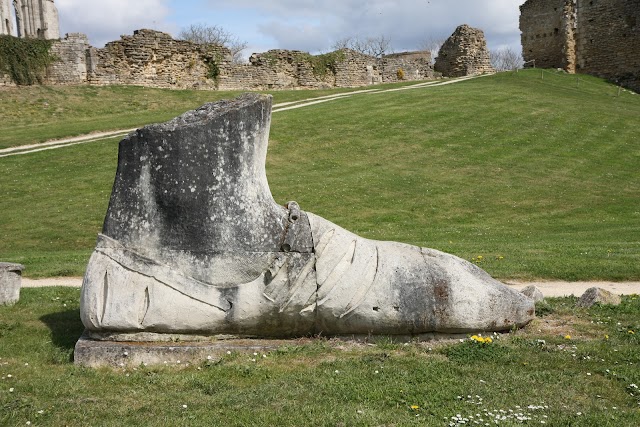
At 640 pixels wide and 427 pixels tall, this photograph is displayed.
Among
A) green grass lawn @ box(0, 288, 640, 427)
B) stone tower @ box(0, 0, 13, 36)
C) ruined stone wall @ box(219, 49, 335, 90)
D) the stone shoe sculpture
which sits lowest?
green grass lawn @ box(0, 288, 640, 427)

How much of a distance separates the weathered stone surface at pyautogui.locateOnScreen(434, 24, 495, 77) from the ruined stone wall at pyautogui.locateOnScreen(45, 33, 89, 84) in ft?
75.8

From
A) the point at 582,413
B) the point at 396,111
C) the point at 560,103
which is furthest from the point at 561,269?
the point at 560,103

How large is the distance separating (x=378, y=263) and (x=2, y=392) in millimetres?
3470

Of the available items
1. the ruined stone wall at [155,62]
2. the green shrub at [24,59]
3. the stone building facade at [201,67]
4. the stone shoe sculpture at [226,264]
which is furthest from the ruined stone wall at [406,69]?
the stone shoe sculpture at [226,264]

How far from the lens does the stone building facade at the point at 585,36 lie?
38719 mm

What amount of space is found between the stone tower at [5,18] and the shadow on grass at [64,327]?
4437 centimetres

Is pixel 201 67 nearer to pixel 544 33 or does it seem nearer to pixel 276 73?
pixel 276 73

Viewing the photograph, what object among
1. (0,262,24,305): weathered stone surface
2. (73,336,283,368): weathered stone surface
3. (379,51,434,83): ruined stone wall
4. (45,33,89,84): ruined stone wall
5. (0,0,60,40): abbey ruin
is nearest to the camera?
(73,336,283,368): weathered stone surface

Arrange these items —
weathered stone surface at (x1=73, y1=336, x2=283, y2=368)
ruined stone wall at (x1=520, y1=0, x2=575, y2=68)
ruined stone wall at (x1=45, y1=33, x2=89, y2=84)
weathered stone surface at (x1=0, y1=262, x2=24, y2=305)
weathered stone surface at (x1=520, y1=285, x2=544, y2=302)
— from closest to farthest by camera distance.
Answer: weathered stone surface at (x1=73, y1=336, x2=283, y2=368) < weathered stone surface at (x1=520, y1=285, x2=544, y2=302) < weathered stone surface at (x1=0, y1=262, x2=24, y2=305) < ruined stone wall at (x1=45, y1=33, x2=89, y2=84) < ruined stone wall at (x1=520, y1=0, x2=575, y2=68)

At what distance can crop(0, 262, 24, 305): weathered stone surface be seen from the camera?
8.23 m

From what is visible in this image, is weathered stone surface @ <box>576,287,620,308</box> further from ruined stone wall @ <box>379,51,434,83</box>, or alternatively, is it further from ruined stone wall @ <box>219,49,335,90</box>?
ruined stone wall @ <box>379,51,434,83</box>

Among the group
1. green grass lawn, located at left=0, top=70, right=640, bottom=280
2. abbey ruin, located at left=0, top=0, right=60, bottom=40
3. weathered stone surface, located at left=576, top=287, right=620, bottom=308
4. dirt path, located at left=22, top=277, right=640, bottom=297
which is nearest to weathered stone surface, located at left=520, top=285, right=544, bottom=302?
weathered stone surface, located at left=576, top=287, right=620, bottom=308

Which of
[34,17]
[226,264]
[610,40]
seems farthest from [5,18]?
[226,264]

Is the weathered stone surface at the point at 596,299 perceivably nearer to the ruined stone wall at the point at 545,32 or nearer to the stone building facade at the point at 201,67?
the stone building facade at the point at 201,67
